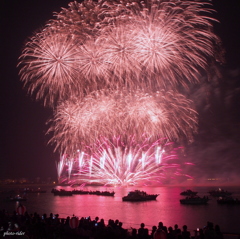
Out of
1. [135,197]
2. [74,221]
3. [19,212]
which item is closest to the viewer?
[74,221]

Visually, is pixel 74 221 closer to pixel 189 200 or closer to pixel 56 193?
pixel 189 200

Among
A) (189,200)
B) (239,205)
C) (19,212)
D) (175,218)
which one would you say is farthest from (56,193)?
(19,212)

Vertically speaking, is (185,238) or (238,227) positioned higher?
(185,238)

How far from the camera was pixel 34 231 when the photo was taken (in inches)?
510

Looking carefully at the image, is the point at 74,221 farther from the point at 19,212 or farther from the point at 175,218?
the point at 175,218

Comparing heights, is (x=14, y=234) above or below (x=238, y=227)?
above

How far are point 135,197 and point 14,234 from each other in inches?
2401

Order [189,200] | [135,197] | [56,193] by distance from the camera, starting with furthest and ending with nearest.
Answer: [56,193] → [135,197] → [189,200]

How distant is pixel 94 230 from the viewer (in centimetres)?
1296

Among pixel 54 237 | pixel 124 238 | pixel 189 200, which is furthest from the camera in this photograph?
pixel 189 200

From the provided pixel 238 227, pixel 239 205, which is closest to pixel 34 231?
pixel 238 227

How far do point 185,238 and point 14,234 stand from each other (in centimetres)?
608

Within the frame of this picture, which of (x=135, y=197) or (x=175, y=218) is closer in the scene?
(x=175, y=218)

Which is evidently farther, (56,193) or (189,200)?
(56,193)
